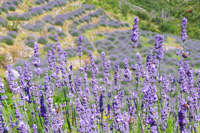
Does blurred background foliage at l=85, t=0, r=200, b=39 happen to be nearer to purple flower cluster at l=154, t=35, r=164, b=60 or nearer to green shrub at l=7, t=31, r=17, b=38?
green shrub at l=7, t=31, r=17, b=38

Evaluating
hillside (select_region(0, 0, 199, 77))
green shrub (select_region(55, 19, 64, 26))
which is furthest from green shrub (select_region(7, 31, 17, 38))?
green shrub (select_region(55, 19, 64, 26))

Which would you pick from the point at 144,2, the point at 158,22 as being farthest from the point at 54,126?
the point at 144,2

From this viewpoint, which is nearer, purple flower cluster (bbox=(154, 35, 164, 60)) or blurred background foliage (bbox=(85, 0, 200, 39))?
purple flower cluster (bbox=(154, 35, 164, 60))

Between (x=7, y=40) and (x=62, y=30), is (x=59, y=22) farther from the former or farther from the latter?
(x=7, y=40)

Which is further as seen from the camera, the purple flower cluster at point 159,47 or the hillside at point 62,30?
the hillside at point 62,30

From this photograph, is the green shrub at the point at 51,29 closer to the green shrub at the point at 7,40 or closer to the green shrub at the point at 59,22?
the green shrub at the point at 59,22

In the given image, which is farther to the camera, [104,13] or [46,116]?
[104,13]

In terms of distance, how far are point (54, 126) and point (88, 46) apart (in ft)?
35.0

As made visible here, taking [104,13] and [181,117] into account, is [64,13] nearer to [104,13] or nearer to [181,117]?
[104,13]

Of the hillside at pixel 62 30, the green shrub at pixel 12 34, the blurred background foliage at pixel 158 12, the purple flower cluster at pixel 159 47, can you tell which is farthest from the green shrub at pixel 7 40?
the blurred background foliage at pixel 158 12

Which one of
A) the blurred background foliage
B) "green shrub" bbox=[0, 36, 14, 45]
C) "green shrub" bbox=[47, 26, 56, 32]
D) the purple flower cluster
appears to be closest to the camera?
the purple flower cluster

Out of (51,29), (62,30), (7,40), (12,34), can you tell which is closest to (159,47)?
(7,40)

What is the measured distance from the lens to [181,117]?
5.86 feet

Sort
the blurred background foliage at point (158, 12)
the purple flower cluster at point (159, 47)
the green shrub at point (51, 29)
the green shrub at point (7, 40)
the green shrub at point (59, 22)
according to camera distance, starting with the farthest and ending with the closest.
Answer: the blurred background foliage at point (158, 12) < the green shrub at point (59, 22) < the green shrub at point (51, 29) < the green shrub at point (7, 40) < the purple flower cluster at point (159, 47)
